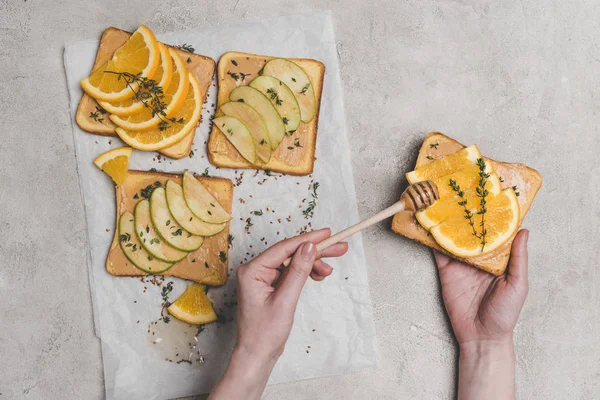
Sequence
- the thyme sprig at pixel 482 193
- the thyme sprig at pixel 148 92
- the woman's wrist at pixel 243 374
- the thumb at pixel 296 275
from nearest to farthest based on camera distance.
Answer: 1. the thumb at pixel 296 275
2. the woman's wrist at pixel 243 374
3. the thyme sprig at pixel 482 193
4. the thyme sprig at pixel 148 92

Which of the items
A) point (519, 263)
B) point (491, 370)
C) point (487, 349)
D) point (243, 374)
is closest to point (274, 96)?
point (243, 374)

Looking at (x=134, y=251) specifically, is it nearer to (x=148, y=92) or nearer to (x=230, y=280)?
(x=230, y=280)

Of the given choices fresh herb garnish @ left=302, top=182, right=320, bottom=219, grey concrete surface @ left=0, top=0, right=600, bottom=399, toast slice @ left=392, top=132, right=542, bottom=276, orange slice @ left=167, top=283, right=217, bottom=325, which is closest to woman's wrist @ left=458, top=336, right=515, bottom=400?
grey concrete surface @ left=0, top=0, right=600, bottom=399

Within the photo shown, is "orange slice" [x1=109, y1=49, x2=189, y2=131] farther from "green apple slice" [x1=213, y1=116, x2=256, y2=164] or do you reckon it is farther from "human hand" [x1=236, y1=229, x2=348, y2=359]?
"human hand" [x1=236, y1=229, x2=348, y2=359]

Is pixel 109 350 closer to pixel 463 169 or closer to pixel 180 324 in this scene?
pixel 180 324

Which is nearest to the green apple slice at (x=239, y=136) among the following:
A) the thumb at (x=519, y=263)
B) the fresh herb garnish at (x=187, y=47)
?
the fresh herb garnish at (x=187, y=47)

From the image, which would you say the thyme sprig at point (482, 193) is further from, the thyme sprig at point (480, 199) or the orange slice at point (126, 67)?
the orange slice at point (126, 67)
